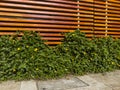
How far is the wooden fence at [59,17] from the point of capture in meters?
3.73

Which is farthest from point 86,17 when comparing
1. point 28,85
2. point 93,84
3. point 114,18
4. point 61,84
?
point 28,85

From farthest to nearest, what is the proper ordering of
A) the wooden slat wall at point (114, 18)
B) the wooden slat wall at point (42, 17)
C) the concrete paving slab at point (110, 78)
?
Answer: the wooden slat wall at point (114, 18) → the wooden slat wall at point (42, 17) → the concrete paving slab at point (110, 78)

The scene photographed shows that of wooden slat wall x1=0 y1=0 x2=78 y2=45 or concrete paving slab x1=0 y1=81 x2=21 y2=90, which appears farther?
wooden slat wall x1=0 y1=0 x2=78 y2=45

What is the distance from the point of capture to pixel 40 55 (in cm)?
343

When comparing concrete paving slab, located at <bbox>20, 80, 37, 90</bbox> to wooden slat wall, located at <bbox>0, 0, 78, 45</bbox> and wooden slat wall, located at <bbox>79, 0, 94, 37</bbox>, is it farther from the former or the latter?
wooden slat wall, located at <bbox>79, 0, 94, 37</bbox>

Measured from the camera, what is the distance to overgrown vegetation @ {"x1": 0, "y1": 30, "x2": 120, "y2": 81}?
3.24 meters

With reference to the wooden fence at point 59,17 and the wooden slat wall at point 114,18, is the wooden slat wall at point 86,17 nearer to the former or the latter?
the wooden fence at point 59,17

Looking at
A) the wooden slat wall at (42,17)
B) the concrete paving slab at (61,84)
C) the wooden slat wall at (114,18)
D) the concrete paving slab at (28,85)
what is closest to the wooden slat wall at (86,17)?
the wooden slat wall at (42,17)

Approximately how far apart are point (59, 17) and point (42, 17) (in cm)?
51

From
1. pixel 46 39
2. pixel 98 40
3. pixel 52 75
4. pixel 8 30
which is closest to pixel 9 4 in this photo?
pixel 8 30

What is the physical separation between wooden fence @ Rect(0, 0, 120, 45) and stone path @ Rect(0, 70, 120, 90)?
4.06 ft

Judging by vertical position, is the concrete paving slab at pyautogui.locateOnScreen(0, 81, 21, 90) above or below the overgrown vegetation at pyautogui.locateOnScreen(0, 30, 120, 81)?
below

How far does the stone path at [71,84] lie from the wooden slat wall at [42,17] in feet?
4.05

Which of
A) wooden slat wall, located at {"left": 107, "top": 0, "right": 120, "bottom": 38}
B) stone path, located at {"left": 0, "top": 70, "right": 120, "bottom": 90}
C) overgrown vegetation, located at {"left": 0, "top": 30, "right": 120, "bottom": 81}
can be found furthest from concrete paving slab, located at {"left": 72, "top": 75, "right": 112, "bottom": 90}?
wooden slat wall, located at {"left": 107, "top": 0, "right": 120, "bottom": 38}
